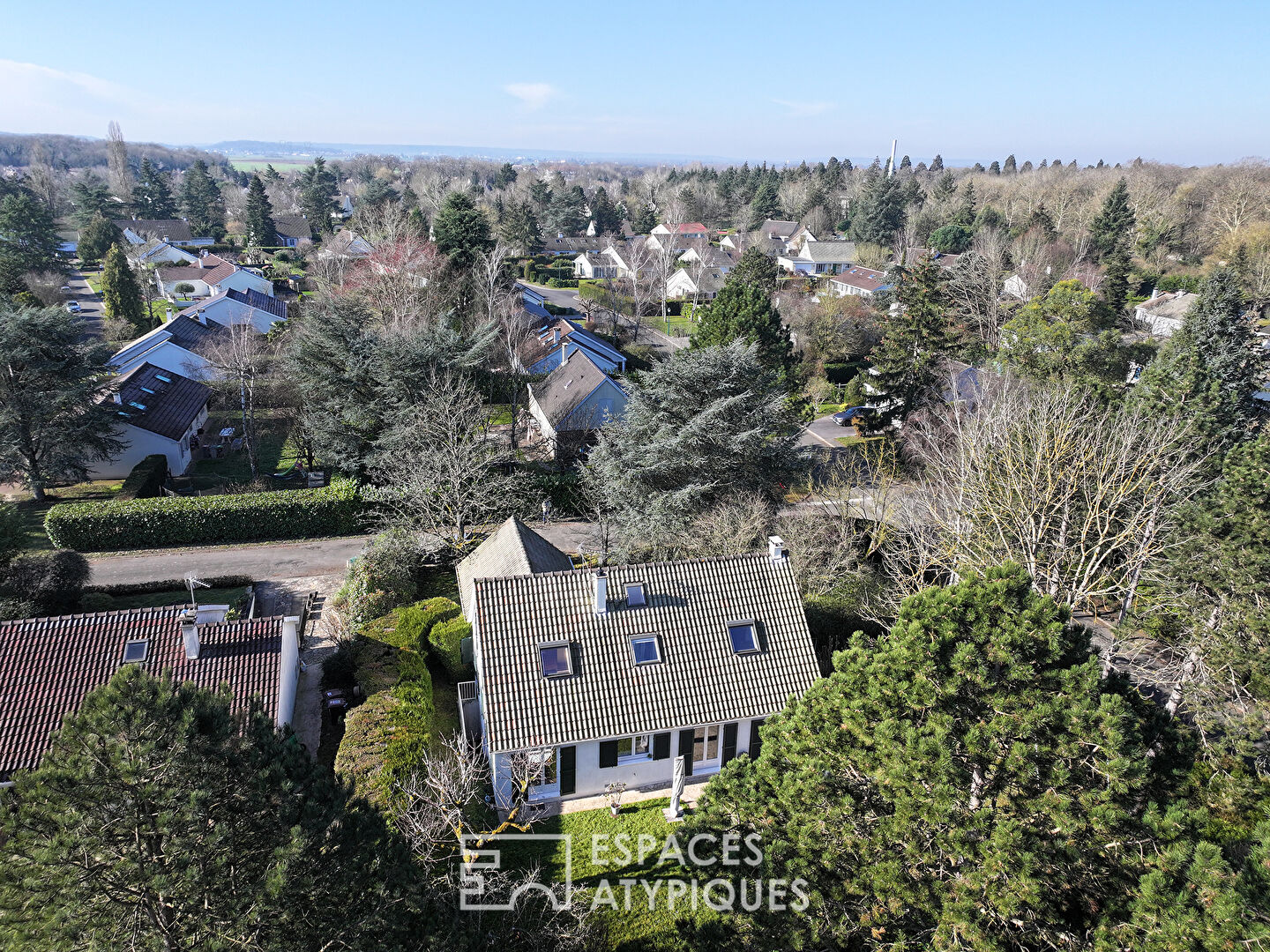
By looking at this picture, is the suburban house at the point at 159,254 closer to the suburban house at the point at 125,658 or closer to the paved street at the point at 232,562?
the paved street at the point at 232,562

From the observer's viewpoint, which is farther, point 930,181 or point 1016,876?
point 930,181

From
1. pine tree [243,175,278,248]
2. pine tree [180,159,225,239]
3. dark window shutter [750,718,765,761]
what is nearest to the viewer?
dark window shutter [750,718,765,761]

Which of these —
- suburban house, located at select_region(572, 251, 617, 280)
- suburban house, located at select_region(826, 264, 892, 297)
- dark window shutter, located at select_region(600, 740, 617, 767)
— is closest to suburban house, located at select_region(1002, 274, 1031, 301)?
suburban house, located at select_region(826, 264, 892, 297)

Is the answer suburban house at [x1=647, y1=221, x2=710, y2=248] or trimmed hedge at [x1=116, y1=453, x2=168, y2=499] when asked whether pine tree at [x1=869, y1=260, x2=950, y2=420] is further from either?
suburban house at [x1=647, y1=221, x2=710, y2=248]

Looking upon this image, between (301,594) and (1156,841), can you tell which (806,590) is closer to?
(1156,841)

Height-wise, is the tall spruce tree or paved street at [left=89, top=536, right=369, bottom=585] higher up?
the tall spruce tree

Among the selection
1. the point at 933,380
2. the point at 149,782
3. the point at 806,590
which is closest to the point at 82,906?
the point at 149,782
